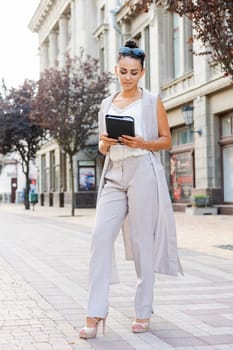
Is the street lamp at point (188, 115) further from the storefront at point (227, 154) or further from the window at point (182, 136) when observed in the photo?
the window at point (182, 136)

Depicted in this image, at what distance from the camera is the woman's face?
4.81 metres

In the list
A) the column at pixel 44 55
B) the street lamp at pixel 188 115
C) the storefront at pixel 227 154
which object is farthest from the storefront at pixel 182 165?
the column at pixel 44 55

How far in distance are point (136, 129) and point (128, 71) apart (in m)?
0.44

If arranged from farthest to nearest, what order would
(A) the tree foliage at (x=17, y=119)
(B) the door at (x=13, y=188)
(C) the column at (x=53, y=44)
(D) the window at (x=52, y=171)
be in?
(B) the door at (x=13, y=188)
(C) the column at (x=53, y=44)
(D) the window at (x=52, y=171)
(A) the tree foliage at (x=17, y=119)

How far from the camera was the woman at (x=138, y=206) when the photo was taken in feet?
15.4

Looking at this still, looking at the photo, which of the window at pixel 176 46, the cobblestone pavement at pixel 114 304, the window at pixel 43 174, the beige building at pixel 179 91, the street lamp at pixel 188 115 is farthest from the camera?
the window at pixel 43 174

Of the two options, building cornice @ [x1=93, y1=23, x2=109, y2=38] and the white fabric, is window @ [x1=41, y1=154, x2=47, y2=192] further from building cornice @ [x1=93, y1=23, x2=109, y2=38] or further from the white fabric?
the white fabric

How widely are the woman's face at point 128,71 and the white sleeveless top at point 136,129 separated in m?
0.15

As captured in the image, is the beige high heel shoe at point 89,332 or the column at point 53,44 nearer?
the beige high heel shoe at point 89,332

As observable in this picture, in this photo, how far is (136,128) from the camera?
4.82 meters

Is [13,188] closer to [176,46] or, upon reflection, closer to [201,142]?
[176,46]

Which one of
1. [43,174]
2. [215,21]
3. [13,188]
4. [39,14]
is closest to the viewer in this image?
[215,21]

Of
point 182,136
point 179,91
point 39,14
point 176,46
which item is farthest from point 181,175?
point 39,14

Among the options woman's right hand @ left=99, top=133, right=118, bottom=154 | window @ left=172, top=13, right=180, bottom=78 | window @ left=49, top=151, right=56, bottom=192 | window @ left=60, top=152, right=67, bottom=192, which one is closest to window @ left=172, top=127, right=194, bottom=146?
window @ left=172, top=13, right=180, bottom=78
